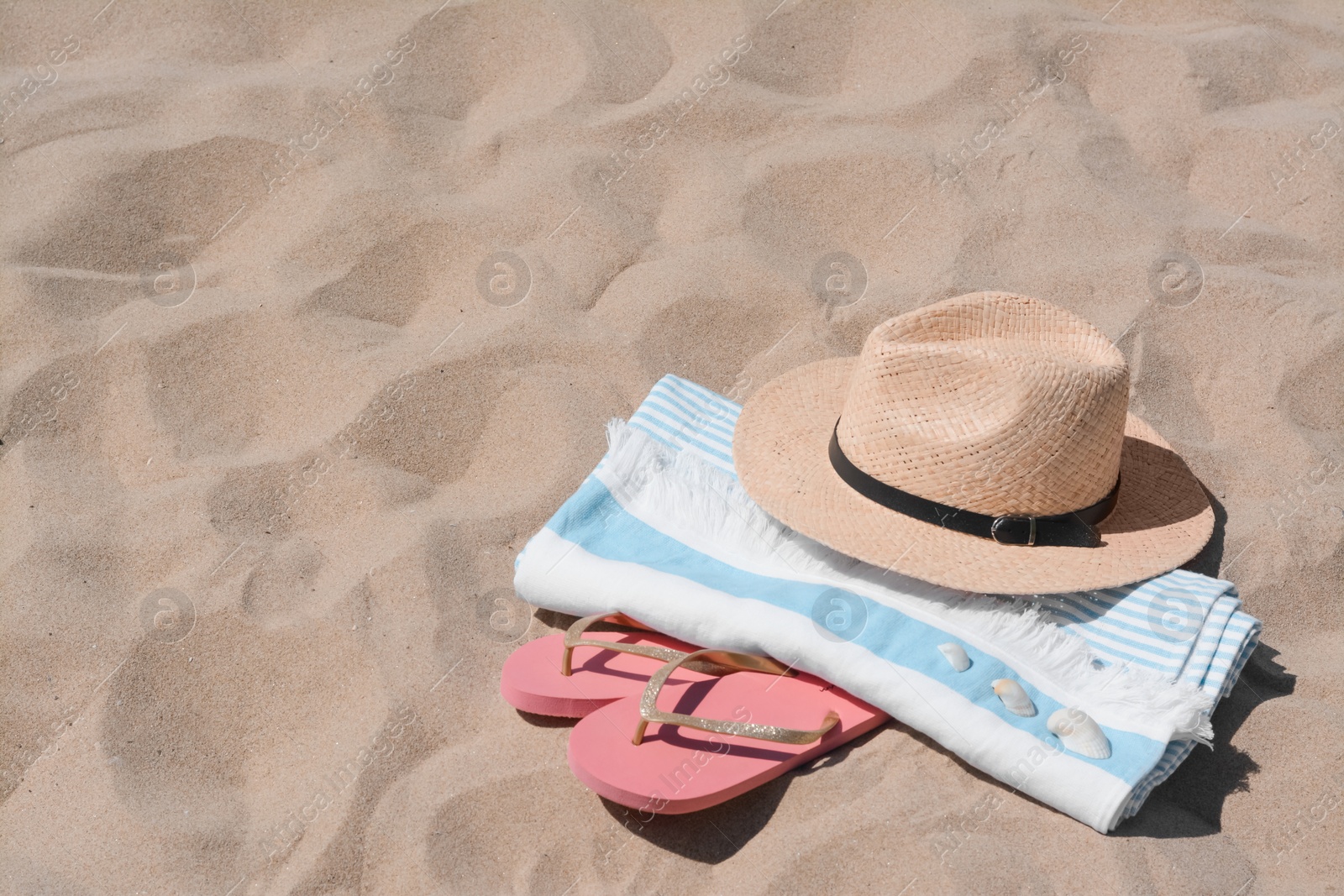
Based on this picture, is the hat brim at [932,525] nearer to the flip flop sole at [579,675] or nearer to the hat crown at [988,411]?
the hat crown at [988,411]

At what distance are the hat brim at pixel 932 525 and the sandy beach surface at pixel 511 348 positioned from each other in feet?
0.59

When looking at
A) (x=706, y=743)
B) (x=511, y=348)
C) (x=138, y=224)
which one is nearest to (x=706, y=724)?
(x=706, y=743)

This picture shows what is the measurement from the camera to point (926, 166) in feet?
10.3

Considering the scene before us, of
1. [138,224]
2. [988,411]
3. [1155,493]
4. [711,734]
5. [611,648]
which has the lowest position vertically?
[1155,493]

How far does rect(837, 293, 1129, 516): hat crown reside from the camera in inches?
77.0

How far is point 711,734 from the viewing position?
1923 mm

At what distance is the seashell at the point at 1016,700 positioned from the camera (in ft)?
6.11

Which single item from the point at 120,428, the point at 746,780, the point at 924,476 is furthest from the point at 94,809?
the point at 924,476

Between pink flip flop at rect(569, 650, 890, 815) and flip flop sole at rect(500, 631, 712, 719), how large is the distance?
39 mm

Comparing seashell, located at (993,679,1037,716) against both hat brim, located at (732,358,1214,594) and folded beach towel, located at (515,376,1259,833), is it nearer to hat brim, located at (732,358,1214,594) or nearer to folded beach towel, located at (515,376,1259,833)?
folded beach towel, located at (515,376,1259,833)

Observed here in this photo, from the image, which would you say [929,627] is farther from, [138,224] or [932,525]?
[138,224]

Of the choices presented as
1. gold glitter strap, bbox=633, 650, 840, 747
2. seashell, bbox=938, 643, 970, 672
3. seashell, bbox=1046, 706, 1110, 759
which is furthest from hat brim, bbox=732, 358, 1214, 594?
gold glitter strap, bbox=633, 650, 840, 747

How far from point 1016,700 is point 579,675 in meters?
0.78

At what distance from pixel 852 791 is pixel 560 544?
2.47 feet
